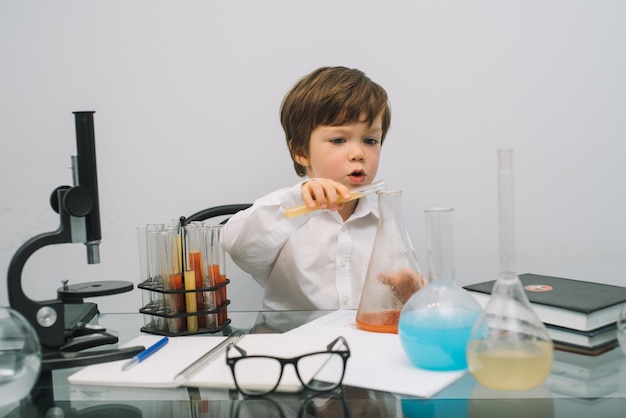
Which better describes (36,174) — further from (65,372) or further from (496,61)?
(496,61)

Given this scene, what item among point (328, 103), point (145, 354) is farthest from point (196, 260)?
point (328, 103)

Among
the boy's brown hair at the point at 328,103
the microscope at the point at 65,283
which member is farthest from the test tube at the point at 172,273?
the boy's brown hair at the point at 328,103

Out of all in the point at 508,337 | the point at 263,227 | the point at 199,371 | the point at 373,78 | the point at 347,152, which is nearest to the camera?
the point at 508,337

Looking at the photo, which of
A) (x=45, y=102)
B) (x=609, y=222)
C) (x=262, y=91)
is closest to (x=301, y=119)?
(x=262, y=91)

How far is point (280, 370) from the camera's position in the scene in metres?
0.65

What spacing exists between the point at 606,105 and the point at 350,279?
75cm

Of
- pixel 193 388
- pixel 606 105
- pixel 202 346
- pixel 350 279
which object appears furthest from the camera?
pixel 606 105

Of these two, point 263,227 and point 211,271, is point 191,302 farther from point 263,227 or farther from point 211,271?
point 263,227

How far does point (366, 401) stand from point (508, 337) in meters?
0.14

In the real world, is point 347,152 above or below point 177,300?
above

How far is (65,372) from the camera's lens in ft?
2.46

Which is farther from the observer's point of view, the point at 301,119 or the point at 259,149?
the point at 259,149

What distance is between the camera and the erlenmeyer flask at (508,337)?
23.6 inches

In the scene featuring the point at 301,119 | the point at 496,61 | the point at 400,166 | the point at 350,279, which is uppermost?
the point at 496,61
